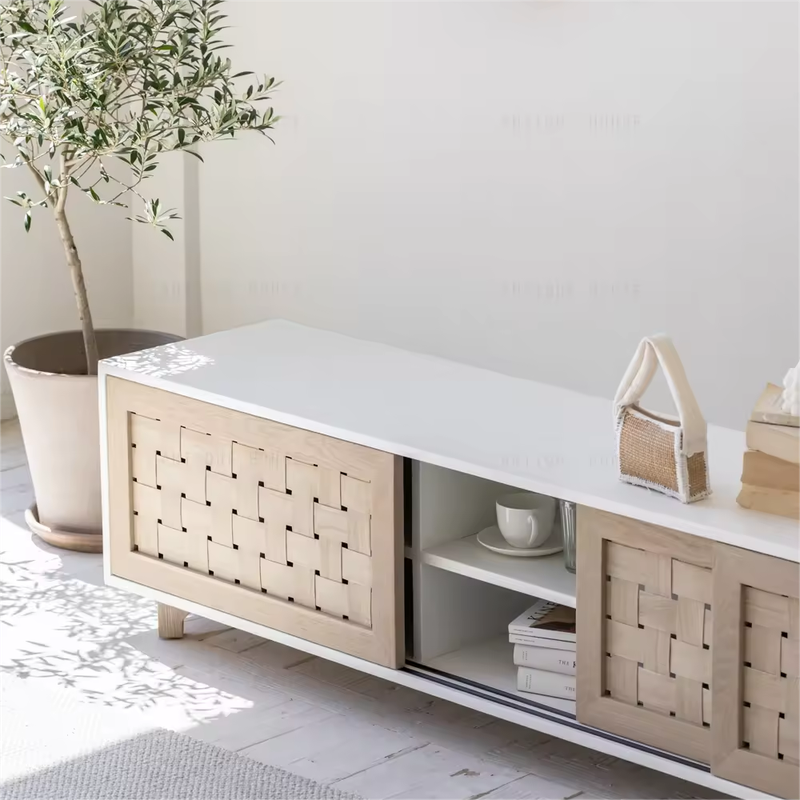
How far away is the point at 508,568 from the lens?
2494 mm

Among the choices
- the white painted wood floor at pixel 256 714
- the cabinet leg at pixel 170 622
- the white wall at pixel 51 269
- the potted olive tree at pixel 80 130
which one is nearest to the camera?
the white painted wood floor at pixel 256 714

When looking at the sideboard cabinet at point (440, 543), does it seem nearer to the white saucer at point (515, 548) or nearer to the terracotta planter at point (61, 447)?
the white saucer at point (515, 548)

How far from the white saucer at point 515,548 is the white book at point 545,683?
0.73ft

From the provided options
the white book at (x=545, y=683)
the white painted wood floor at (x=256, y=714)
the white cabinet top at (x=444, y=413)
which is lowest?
the white painted wood floor at (x=256, y=714)

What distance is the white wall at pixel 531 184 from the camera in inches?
145

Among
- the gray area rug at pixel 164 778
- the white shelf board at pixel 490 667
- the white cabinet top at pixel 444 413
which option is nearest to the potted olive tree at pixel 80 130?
the white cabinet top at pixel 444 413

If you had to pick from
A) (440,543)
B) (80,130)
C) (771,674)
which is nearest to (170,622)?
(440,543)

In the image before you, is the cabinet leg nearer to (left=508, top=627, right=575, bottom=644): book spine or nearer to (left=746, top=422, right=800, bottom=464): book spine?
(left=508, top=627, right=575, bottom=644): book spine

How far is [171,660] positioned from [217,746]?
0.44 meters

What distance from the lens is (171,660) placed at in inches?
119

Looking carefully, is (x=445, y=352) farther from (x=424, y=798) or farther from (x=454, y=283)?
(x=424, y=798)

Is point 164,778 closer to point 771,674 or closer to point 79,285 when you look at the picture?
point 771,674

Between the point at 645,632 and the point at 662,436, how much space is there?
1.13 feet

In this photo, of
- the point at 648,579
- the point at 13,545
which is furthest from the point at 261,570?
the point at 13,545
